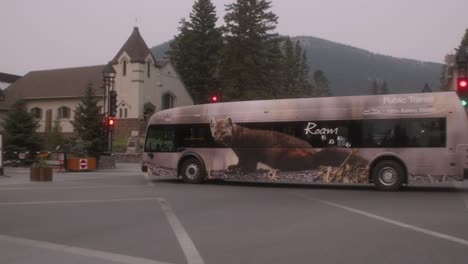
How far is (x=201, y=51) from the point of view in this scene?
7850 centimetres

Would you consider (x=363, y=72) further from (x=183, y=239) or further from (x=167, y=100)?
(x=183, y=239)

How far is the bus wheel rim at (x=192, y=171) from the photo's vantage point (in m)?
22.3

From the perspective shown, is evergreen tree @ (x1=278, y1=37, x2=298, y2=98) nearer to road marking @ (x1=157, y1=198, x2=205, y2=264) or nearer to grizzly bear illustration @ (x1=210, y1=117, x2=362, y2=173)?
grizzly bear illustration @ (x1=210, y1=117, x2=362, y2=173)

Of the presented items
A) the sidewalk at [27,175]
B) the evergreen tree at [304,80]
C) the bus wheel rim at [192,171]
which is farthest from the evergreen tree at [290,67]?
the bus wheel rim at [192,171]

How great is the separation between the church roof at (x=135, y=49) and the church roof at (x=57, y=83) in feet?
17.1

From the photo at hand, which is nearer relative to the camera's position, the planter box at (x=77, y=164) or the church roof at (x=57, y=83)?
the planter box at (x=77, y=164)

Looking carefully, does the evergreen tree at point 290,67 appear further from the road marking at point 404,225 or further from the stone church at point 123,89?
the road marking at point 404,225

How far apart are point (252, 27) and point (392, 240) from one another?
182 feet

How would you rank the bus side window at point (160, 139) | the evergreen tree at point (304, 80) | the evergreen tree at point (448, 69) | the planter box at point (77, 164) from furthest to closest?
1. the evergreen tree at point (304, 80)
2. the evergreen tree at point (448, 69)
3. the planter box at point (77, 164)
4. the bus side window at point (160, 139)

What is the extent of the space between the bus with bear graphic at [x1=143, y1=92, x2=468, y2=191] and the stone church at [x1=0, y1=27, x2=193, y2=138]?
37739 mm

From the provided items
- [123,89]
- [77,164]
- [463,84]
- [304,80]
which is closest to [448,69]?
[304,80]

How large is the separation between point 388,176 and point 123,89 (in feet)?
163

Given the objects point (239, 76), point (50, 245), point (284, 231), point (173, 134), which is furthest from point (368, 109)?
point (239, 76)

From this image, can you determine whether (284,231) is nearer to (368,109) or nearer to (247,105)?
(368,109)
